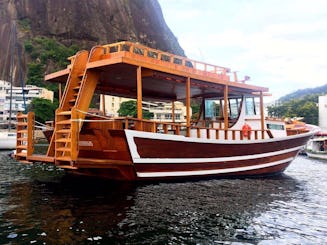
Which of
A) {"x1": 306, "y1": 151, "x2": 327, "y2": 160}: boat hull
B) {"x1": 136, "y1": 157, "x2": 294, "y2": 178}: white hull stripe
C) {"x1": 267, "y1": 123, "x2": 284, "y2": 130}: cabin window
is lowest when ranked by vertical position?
{"x1": 306, "y1": 151, "x2": 327, "y2": 160}: boat hull

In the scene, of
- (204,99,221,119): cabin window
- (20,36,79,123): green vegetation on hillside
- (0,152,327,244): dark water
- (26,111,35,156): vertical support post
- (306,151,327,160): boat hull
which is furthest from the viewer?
(20,36,79,123): green vegetation on hillside

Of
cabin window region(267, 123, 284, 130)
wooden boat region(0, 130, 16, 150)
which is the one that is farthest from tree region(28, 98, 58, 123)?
cabin window region(267, 123, 284, 130)

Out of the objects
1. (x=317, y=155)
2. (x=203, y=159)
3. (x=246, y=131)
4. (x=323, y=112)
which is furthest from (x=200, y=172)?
(x=323, y=112)

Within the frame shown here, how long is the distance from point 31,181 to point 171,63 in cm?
719

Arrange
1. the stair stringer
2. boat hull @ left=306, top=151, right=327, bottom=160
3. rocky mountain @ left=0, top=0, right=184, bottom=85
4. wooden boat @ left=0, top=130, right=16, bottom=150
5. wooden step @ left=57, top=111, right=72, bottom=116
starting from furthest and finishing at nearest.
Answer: rocky mountain @ left=0, top=0, right=184, bottom=85, boat hull @ left=306, top=151, right=327, bottom=160, wooden boat @ left=0, top=130, right=16, bottom=150, the stair stringer, wooden step @ left=57, top=111, right=72, bottom=116

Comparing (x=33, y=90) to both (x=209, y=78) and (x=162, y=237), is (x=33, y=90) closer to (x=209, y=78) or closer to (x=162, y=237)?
(x=209, y=78)

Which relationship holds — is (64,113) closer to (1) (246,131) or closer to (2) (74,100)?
(2) (74,100)

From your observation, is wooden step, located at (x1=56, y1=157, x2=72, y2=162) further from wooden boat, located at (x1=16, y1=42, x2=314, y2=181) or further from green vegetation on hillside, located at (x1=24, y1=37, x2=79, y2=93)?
green vegetation on hillside, located at (x1=24, y1=37, x2=79, y2=93)

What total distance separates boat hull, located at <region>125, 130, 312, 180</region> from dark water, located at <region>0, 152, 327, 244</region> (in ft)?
1.98

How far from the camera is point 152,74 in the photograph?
11.7m

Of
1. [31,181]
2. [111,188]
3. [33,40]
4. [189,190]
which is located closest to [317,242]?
[189,190]

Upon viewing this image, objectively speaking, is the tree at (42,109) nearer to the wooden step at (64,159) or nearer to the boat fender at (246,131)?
the boat fender at (246,131)

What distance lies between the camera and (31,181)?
12898 mm

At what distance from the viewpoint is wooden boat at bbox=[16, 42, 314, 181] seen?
34.7 ft
